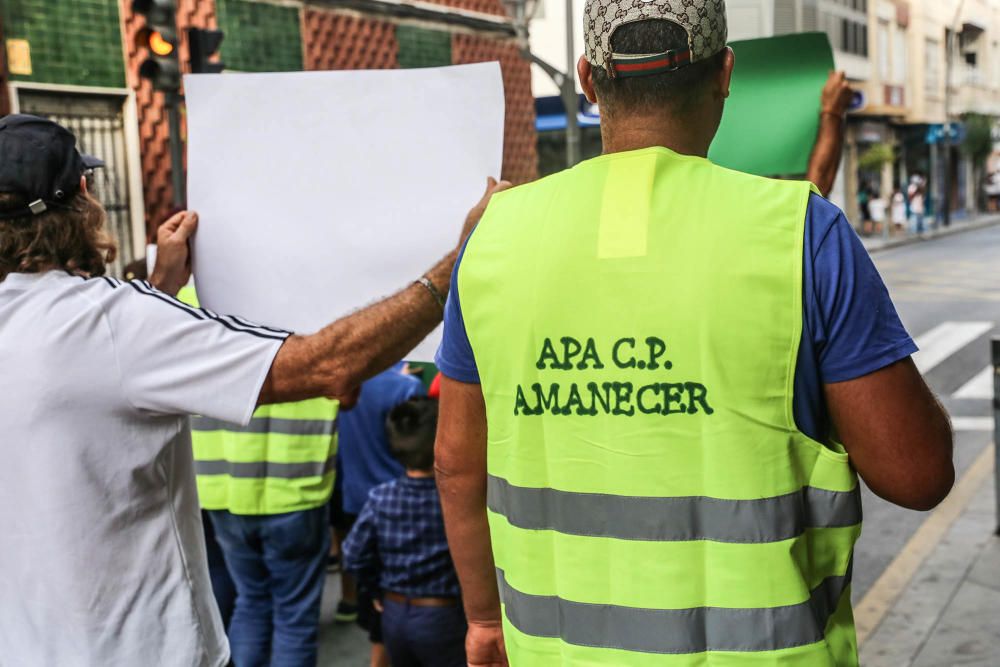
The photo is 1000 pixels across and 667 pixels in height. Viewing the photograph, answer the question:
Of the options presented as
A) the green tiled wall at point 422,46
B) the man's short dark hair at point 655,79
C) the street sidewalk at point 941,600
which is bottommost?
the street sidewalk at point 941,600

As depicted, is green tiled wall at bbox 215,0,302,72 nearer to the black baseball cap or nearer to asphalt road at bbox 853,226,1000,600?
asphalt road at bbox 853,226,1000,600

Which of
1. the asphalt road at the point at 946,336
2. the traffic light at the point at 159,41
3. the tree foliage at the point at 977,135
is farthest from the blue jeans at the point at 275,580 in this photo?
the tree foliage at the point at 977,135

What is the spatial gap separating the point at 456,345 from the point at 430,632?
2.12 m

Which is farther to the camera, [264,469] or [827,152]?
[264,469]

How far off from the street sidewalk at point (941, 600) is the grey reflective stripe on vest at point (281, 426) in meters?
2.23

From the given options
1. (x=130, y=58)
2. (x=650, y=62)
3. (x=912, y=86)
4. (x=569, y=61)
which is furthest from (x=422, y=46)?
(x=912, y=86)

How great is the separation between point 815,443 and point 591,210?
0.47 metres

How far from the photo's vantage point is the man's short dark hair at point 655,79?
1.69 meters

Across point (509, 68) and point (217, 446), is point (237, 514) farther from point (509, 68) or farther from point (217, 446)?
point (509, 68)

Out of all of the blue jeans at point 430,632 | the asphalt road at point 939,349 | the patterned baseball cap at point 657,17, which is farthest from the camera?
the asphalt road at point 939,349

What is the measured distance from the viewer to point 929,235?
34.0 m

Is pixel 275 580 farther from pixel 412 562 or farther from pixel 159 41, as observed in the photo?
pixel 159 41

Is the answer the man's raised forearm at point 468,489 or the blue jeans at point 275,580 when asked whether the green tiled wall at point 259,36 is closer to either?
the blue jeans at point 275,580

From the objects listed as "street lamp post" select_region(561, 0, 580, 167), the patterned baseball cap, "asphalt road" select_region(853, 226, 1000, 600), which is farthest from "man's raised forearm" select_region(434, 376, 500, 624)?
"street lamp post" select_region(561, 0, 580, 167)
